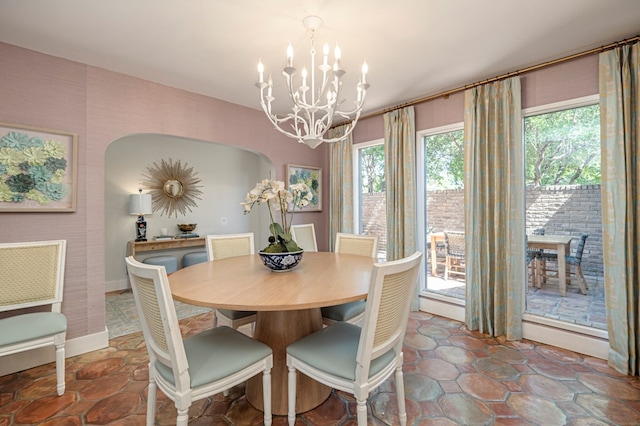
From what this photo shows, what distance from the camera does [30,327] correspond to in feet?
6.22

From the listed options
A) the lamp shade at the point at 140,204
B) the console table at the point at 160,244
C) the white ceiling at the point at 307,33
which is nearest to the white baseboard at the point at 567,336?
the white ceiling at the point at 307,33

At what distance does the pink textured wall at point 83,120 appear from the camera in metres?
2.24

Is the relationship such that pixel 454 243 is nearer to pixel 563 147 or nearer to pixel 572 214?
pixel 572 214

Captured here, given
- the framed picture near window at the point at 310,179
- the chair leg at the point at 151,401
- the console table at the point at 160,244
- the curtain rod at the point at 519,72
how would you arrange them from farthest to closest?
1. the console table at the point at 160,244
2. the framed picture near window at the point at 310,179
3. the curtain rod at the point at 519,72
4. the chair leg at the point at 151,401

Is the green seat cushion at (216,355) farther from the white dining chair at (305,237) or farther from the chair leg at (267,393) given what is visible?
the white dining chair at (305,237)

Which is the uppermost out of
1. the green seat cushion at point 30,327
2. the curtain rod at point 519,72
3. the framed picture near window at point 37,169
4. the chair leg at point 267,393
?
the curtain rod at point 519,72

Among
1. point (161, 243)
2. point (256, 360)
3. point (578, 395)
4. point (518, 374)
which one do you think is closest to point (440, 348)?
point (518, 374)

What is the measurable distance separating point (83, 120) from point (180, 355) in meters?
2.36

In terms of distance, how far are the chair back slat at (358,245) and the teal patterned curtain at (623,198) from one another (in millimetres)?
1778

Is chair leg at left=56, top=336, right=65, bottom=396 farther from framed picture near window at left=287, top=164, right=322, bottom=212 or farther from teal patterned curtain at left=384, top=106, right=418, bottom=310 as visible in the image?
teal patterned curtain at left=384, top=106, right=418, bottom=310

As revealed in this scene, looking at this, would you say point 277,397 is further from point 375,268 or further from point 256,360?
point 375,268

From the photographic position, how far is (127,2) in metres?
1.74

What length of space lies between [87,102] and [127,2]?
3.89 ft

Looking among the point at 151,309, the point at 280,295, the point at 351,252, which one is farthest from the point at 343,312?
the point at 151,309
